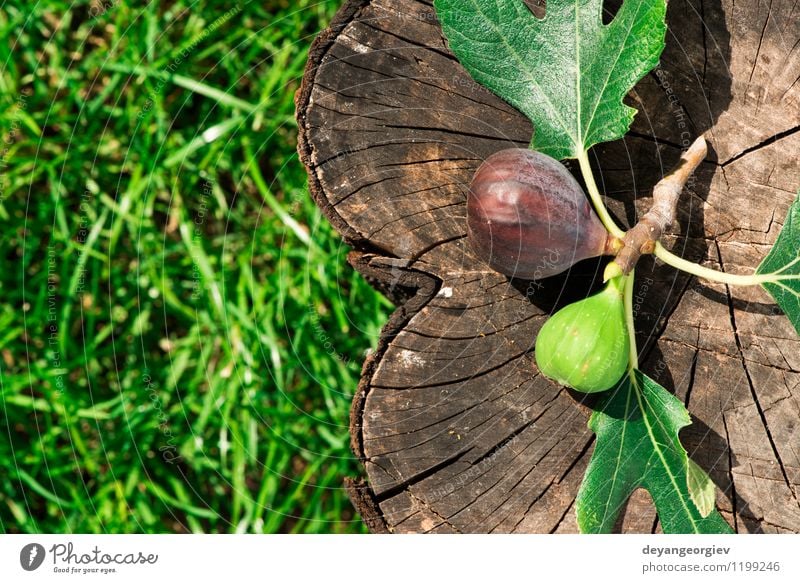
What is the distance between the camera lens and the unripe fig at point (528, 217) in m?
1.34

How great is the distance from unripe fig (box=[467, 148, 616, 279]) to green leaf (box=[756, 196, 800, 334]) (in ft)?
1.16

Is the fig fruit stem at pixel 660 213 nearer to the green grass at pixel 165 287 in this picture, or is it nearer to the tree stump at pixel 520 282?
the tree stump at pixel 520 282

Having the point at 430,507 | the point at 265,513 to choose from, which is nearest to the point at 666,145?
the point at 430,507

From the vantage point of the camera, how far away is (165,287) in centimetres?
218

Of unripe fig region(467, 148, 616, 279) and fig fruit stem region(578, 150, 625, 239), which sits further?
fig fruit stem region(578, 150, 625, 239)

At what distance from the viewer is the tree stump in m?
1.49

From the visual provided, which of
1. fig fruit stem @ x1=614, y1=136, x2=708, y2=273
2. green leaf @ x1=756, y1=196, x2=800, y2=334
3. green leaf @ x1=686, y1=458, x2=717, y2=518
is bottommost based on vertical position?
green leaf @ x1=686, y1=458, x2=717, y2=518

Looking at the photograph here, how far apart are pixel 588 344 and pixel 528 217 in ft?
0.81

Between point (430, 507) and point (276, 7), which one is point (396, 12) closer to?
point (276, 7)

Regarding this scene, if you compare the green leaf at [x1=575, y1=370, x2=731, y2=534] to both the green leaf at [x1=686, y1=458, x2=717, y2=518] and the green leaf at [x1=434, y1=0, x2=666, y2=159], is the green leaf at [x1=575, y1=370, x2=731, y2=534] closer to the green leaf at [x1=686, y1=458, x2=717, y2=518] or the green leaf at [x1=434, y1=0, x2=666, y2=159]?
the green leaf at [x1=686, y1=458, x2=717, y2=518]

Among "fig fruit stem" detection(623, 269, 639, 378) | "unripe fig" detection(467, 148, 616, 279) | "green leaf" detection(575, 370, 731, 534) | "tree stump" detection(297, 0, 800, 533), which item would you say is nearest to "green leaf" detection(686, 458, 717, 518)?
"green leaf" detection(575, 370, 731, 534)

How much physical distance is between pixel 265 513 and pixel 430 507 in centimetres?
78
